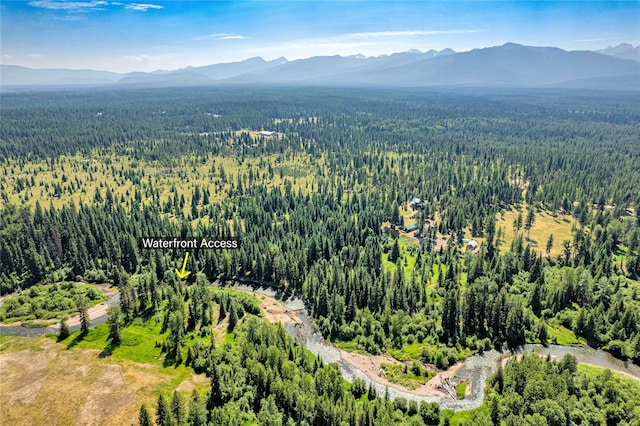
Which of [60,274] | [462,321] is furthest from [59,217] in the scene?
[462,321]

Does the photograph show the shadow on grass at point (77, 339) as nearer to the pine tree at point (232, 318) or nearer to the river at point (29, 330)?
the river at point (29, 330)

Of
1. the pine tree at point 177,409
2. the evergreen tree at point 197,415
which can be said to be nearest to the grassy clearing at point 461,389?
the evergreen tree at point 197,415

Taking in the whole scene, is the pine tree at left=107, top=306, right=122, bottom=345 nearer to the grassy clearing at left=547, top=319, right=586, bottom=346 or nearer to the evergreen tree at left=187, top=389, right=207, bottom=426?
the evergreen tree at left=187, top=389, right=207, bottom=426

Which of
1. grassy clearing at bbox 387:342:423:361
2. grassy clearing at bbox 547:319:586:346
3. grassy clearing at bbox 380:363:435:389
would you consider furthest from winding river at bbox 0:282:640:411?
grassy clearing at bbox 387:342:423:361

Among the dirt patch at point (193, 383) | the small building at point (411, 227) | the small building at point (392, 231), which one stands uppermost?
the small building at point (411, 227)

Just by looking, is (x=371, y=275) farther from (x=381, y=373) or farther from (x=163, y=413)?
(x=163, y=413)

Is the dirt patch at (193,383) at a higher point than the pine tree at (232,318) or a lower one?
lower

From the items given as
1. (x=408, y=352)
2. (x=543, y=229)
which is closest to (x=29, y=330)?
(x=408, y=352)

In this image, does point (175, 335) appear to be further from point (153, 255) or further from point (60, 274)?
point (60, 274)

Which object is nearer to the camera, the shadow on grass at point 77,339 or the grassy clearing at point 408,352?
the grassy clearing at point 408,352
